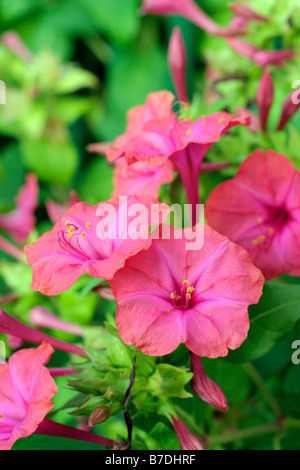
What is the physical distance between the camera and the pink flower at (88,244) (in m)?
0.47

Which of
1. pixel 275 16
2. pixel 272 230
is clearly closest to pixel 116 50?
pixel 275 16

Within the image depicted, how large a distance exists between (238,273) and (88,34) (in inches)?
56.4

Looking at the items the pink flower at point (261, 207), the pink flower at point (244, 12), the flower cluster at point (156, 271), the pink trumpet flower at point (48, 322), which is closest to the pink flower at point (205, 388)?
the flower cluster at point (156, 271)

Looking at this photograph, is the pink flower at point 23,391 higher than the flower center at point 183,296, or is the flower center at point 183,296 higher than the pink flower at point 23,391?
the flower center at point 183,296

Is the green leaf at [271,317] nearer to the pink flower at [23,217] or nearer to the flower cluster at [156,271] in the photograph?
the flower cluster at [156,271]

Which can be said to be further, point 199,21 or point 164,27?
point 164,27

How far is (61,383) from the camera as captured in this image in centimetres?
66

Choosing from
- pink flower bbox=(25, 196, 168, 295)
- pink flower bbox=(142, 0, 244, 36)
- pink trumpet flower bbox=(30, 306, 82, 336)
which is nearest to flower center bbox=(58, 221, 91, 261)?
pink flower bbox=(25, 196, 168, 295)

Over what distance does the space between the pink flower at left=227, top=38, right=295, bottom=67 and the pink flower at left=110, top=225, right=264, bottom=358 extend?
1.32 feet

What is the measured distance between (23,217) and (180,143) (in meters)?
0.64

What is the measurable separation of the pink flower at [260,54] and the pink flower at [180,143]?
0.83 ft

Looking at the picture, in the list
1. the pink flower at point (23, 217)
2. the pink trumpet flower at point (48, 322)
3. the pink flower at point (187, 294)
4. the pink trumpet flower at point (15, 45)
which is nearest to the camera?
the pink flower at point (187, 294)

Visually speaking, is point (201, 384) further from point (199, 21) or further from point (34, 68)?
point (34, 68)

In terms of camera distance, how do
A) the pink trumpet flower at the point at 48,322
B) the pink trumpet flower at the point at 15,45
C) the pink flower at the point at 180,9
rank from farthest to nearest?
the pink trumpet flower at the point at 15,45 < the pink flower at the point at 180,9 < the pink trumpet flower at the point at 48,322
